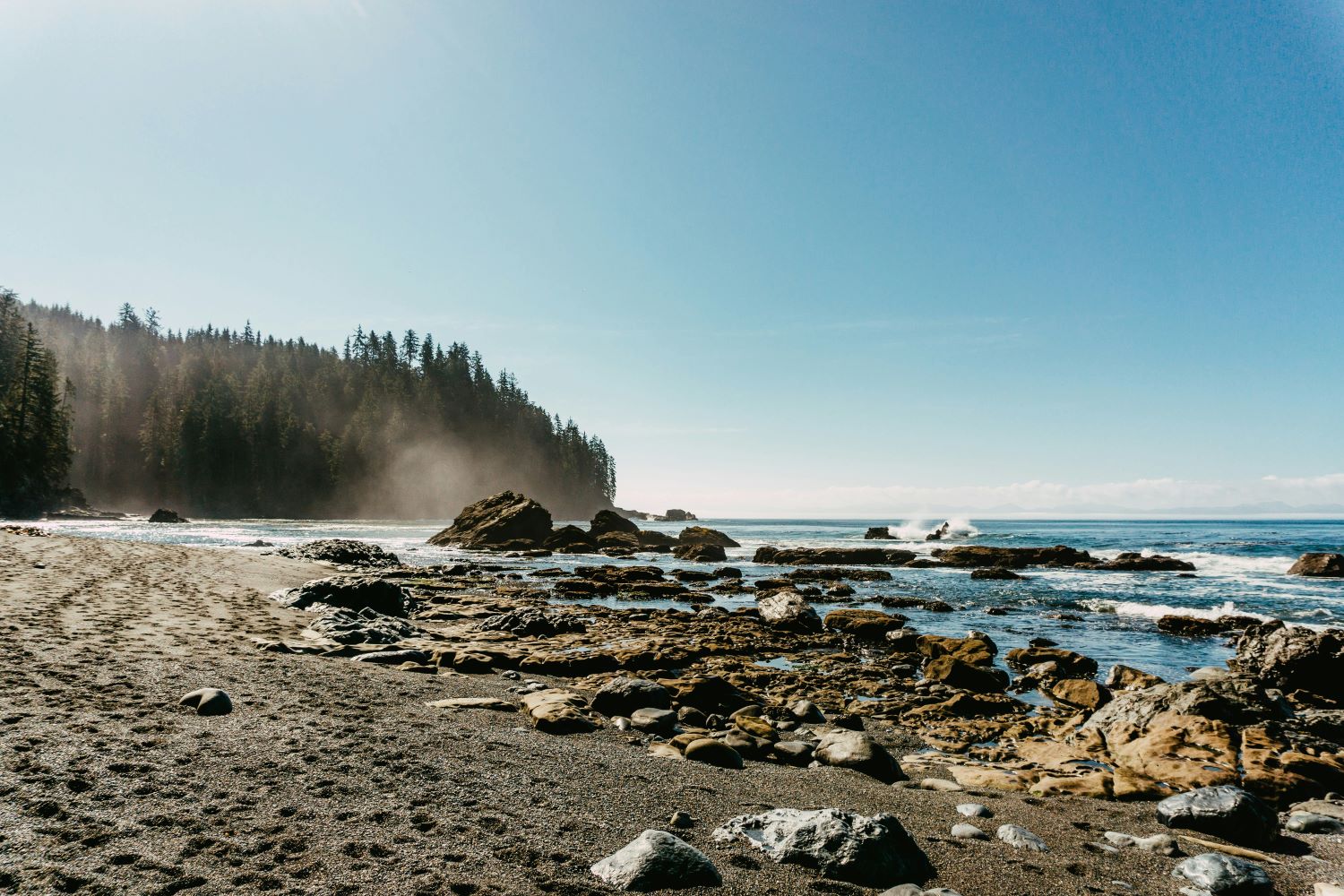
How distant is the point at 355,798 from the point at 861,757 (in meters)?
5.83

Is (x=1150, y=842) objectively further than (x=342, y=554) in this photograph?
No

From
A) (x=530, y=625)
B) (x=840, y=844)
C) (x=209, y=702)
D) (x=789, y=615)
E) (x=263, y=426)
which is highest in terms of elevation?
(x=263, y=426)

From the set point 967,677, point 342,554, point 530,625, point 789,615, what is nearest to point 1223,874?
point 967,677

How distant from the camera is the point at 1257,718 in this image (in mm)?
10078

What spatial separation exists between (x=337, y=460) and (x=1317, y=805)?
120 metres

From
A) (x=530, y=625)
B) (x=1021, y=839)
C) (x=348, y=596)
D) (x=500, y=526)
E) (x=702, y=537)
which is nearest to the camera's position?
(x=1021, y=839)

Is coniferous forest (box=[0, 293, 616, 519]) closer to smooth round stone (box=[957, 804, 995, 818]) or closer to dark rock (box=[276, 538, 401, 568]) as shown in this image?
dark rock (box=[276, 538, 401, 568])

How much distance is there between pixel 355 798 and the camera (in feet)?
17.2

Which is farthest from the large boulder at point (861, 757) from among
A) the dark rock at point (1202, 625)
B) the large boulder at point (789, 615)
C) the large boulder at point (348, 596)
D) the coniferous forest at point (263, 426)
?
the coniferous forest at point (263, 426)

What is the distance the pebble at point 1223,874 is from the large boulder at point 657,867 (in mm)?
4147

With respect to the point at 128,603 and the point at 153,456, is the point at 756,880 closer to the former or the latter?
the point at 128,603

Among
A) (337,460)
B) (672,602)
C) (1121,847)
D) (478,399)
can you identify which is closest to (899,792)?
(1121,847)

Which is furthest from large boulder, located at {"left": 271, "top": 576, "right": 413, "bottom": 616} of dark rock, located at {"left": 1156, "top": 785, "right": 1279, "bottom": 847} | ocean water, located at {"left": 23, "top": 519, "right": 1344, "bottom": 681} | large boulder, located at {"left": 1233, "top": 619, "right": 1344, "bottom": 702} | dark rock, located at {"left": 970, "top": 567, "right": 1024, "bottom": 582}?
dark rock, located at {"left": 970, "top": 567, "right": 1024, "bottom": 582}

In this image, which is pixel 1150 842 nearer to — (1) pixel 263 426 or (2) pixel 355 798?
(2) pixel 355 798
